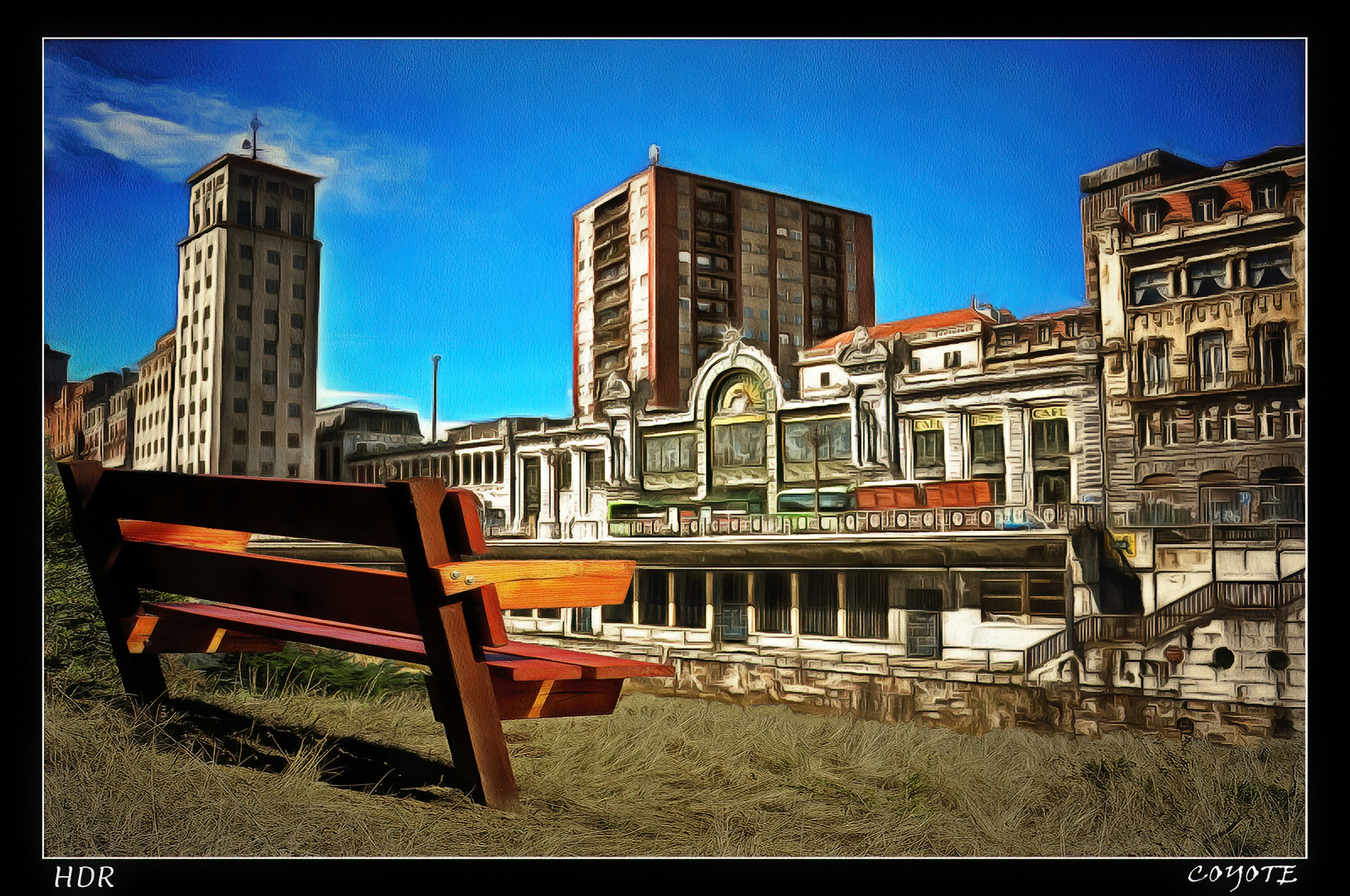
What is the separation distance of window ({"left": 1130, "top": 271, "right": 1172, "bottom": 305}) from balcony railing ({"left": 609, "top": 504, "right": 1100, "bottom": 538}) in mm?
1084

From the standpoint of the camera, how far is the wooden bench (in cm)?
302

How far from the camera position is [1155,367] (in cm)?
535

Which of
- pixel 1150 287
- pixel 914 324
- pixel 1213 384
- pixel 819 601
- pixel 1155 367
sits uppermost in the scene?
pixel 1150 287

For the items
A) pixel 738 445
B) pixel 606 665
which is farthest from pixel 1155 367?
pixel 606 665

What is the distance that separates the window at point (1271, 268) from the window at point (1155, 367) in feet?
1.63

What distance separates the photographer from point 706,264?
6375 mm

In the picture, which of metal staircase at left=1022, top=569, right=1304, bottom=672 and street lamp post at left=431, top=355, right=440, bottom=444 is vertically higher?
street lamp post at left=431, top=355, right=440, bottom=444

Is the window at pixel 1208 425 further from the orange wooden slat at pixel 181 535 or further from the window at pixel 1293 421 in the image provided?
the orange wooden slat at pixel 181 535

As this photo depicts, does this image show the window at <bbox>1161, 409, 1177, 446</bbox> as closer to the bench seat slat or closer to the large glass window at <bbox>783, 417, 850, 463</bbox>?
the large glass window at <bbox>783, 417, 850, 463</bbox>

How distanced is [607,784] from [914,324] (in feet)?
9.43

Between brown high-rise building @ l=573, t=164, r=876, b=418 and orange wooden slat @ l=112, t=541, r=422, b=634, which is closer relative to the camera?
orange wooden slat @ l=112, t=541, r=422, b=634

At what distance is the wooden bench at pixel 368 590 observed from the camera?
9.89 feet

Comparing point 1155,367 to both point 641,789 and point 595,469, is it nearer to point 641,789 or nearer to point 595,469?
point 595,469

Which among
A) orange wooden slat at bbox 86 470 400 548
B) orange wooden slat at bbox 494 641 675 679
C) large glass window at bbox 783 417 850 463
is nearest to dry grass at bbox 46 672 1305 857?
orange wooden slat at bbox 494 641 675 679
